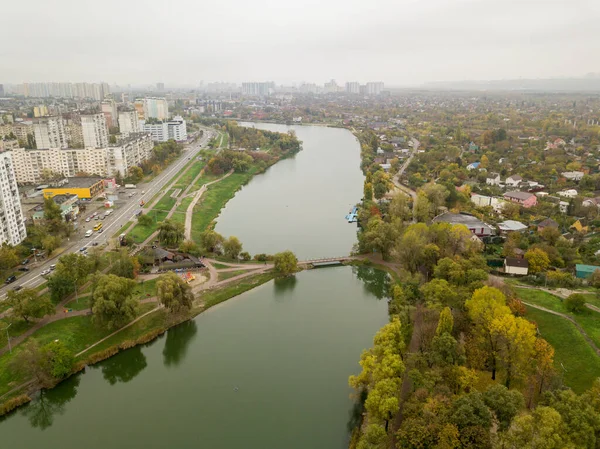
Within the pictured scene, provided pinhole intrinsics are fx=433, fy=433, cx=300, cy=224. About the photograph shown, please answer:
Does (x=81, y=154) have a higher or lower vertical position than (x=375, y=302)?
higher

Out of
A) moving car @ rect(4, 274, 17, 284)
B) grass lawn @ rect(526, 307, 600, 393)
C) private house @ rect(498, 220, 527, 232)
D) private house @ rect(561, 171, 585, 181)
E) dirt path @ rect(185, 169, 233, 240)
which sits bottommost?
dirt path @ rect(185, 169, 233, 240)

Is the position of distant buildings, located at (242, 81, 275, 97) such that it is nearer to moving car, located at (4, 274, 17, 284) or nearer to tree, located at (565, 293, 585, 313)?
moving car, located at (4, 274, 17, 284)

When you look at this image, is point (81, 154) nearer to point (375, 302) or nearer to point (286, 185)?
point (286, 185)

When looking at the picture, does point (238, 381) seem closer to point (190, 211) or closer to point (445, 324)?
point (445, 324)

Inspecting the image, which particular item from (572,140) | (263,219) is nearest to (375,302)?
(263,219)

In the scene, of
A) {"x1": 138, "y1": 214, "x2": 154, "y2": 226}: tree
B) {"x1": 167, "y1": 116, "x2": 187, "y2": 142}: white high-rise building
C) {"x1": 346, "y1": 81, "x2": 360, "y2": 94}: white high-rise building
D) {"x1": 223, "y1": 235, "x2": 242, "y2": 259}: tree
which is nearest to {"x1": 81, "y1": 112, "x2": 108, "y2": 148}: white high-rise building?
{"x1": 167, "y1": 116, "x2": 187, "y2": 142}: white high-rise building

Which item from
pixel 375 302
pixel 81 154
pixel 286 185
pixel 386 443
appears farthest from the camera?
pixel 286 185
